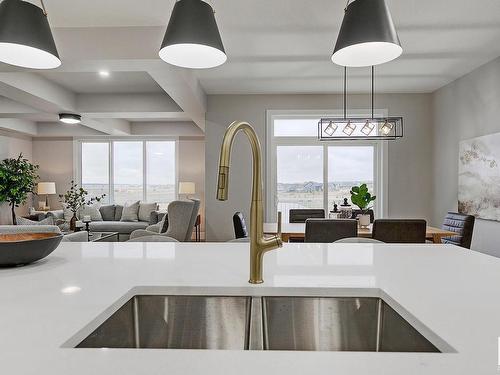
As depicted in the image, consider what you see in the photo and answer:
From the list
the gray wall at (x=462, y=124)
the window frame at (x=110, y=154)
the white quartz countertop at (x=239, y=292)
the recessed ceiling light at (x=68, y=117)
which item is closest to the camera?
the white quartz countertop at (x=239, y=292)

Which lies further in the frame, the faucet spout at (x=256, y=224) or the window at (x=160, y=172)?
the window at (x=160, y=172)

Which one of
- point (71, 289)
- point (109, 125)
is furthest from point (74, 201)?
point (71, 289)

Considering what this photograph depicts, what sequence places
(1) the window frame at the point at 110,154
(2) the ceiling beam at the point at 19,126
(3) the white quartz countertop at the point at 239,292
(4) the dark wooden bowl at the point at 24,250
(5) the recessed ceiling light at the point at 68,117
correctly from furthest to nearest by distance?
(1) the window frame at the point at 110,154 < (2) the ceiling beam at the point at 19,126 < (5) the recessed ceiling light at the point at 68,117 < (4) the dark wooden bowl at the point at 24,250 < (3) the white quartz countertop at the point at 239,292

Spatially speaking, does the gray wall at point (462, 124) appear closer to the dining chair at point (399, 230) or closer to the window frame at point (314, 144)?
the window frame at point (314, 144)

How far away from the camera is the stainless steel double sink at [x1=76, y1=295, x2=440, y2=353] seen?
1.03 meters

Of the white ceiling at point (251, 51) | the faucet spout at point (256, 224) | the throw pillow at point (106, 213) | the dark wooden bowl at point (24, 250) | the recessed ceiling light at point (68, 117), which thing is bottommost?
the throw pillow at point (106, 213)

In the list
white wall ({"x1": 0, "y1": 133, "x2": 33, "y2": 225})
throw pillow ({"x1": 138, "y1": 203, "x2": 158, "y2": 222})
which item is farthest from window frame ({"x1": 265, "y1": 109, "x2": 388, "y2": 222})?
white wall ({"x1": 0, "y1": 133, "x2": 33, "y2": 225})

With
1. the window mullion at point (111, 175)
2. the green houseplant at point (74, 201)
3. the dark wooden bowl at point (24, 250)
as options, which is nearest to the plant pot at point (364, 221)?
the dark wooden bowl at point (24, 250)

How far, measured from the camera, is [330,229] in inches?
121

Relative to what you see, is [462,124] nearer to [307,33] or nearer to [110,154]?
[307,33]

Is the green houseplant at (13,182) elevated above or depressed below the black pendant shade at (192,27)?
below

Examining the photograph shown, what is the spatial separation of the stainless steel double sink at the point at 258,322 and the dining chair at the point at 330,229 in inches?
80.3

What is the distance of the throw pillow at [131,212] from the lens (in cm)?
734

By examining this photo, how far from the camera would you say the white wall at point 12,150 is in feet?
24.1
